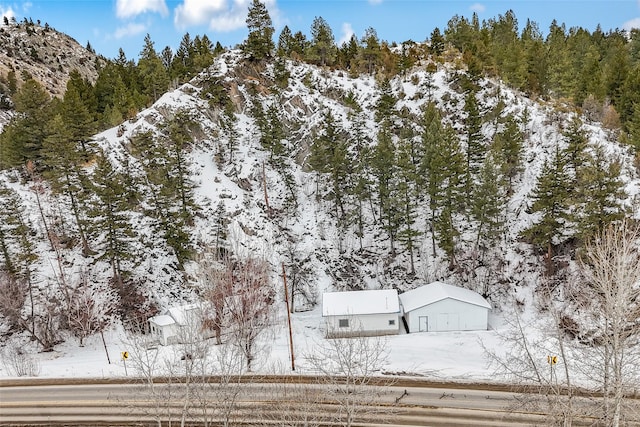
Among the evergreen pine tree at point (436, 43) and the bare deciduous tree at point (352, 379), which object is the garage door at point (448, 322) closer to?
the bare deciduous tree at point (352, 379)

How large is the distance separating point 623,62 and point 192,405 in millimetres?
58297

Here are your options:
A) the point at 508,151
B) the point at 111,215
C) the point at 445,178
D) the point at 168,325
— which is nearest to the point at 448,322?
the point at 445,178

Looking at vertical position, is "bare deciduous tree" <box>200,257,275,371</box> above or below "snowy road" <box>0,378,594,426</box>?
above

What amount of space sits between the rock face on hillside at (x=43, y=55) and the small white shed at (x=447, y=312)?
7796cm

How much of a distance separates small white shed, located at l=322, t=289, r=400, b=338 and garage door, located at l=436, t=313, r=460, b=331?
330 centimetres

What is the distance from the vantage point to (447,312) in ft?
108

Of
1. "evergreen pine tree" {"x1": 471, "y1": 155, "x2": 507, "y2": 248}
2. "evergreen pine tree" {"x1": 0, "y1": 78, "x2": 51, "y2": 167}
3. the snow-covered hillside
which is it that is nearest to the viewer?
"evergreen pine tree" {"x1": 471, "y1": 155, "x2": 507, "y2": 248}

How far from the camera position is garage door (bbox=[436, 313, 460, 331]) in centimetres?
3309

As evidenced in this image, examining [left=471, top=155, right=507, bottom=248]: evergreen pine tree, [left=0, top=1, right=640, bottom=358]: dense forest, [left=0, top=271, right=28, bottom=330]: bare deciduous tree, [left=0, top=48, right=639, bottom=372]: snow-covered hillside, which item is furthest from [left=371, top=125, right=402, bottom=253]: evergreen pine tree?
[left=0, top=271, right=28, bottom=330]: bare deciduous tree

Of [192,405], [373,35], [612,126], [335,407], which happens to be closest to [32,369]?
[192,405]

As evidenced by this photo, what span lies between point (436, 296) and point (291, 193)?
22364 mm

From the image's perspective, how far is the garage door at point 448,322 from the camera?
109ft

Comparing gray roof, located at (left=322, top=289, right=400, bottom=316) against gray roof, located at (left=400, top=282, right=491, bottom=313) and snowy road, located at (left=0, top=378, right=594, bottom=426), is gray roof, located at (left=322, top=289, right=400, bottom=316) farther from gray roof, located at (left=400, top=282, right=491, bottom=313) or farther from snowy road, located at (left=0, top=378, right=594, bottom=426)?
snowy road, located at (left=0, top=378, right=594, bottom=426)

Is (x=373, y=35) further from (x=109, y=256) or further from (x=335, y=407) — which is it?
(x=335, y=407)
